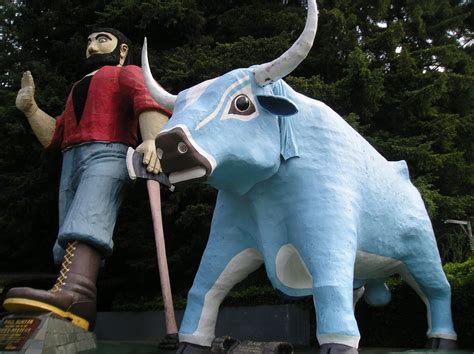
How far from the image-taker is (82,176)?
19.9 feet

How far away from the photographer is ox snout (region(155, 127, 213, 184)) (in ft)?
12.0

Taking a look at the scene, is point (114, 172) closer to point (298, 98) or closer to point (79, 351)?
point (79, 351)

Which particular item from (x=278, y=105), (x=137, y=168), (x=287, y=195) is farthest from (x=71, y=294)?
(x=278, y=105)

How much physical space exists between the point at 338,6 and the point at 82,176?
15.8 ft

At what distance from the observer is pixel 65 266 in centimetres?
562

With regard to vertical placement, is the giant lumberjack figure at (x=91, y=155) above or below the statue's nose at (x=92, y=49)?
below

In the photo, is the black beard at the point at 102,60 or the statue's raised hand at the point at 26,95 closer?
the statue's raised hand at the point at 26,95

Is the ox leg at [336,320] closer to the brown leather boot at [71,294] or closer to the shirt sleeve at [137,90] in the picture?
the brown leather boot at [71,294]

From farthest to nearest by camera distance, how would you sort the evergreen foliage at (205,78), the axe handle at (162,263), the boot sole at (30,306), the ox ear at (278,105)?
the evergreen foliage at (205,78)
the axe handle at (162,263)
the boot sole at (30,306)
the ox ear at (278,105)

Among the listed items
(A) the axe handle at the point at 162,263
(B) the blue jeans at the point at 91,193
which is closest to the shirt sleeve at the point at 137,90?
(B) the blue jeans at the point at 91,193

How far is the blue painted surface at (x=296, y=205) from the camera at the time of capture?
389 cm

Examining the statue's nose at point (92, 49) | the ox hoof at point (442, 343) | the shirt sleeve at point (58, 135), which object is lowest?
the ox hoof at point (442, 343)

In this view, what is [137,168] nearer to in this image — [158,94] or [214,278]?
[158,94]

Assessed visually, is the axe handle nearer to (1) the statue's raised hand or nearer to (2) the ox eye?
(1) the statue's raised hand
